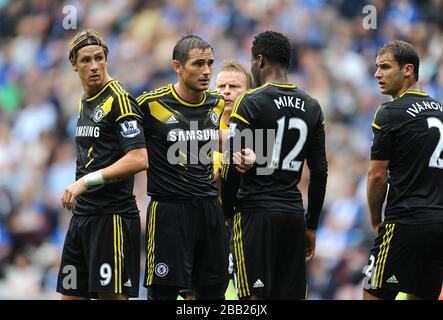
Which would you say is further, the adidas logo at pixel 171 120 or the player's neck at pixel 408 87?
the player's neck at pixel 408 87

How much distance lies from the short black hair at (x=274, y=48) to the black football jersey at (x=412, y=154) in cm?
86

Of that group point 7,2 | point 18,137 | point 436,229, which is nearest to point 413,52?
point 436,229

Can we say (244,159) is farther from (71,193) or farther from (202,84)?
(71,193)

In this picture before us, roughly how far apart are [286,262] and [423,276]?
3.70ft

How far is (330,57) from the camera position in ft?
45.6

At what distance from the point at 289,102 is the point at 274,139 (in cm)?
30

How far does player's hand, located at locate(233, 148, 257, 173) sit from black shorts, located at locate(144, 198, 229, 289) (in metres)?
0.51

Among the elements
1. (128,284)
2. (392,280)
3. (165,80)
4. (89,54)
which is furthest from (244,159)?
(165,80)

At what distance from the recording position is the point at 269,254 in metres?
7.18

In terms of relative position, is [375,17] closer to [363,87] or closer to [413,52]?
[363,87]

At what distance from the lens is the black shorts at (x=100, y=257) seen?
705 cm

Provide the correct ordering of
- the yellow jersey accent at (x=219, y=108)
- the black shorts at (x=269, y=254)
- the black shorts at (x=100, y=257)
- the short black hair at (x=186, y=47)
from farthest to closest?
the yellow jersey accent at (x=219, y=108) → the short black hair at (x=186, y=47) → the black shorts at (x=269, y=254) → the black shorts at (x=100, y=257)

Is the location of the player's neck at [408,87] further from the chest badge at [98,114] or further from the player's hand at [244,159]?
the chest badge at [98,114]

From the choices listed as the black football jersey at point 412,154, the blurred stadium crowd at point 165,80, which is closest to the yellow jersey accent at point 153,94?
the black football jersey at point 412,154
